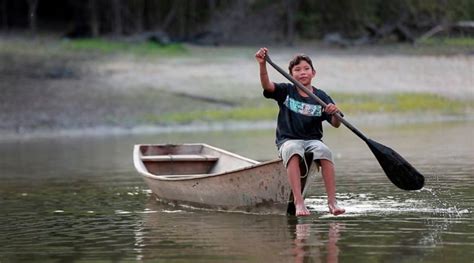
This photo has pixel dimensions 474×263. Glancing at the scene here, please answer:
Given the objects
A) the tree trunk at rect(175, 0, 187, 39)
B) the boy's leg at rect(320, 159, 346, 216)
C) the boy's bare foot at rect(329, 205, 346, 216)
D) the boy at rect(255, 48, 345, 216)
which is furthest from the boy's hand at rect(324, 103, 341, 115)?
the tree trunk at rect(175, 0, 187, 39)

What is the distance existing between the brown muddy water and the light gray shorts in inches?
21.4

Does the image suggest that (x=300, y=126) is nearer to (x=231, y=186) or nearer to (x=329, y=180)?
(x=329, y=180)

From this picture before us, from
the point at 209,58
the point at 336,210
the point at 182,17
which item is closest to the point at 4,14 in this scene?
the point at 182,17

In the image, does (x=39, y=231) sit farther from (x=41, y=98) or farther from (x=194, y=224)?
(x=41, y=98)

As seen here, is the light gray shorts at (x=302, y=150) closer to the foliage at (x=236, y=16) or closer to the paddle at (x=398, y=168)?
the paddle at (x=398, y=168)

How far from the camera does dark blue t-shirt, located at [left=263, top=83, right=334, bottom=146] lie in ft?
34.0

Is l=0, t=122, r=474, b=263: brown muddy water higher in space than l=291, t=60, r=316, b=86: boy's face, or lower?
lower

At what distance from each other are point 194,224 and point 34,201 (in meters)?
2.98

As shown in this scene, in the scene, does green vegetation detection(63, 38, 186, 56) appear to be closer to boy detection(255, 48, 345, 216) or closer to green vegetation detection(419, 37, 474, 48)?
green vegetation detection(419, 37, 474, 48)

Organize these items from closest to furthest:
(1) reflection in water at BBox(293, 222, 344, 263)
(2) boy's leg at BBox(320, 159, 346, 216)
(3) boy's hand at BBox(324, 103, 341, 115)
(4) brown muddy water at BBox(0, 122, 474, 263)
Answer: (1) reflection in water at BBox(293, 222, 344, 263) → (4) brown muddy water at BBox(0, 122, 474, 263) → (3) boy's hand at BBox(324, 103, 341, 115) → (2) boy's leg at BBox(320, 159, 346, 216)

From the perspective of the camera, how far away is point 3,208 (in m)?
12.1

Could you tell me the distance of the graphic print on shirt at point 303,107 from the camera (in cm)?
1034

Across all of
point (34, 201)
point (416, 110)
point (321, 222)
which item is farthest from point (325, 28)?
point (321, 222)

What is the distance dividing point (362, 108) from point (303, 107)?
51.7 ft
